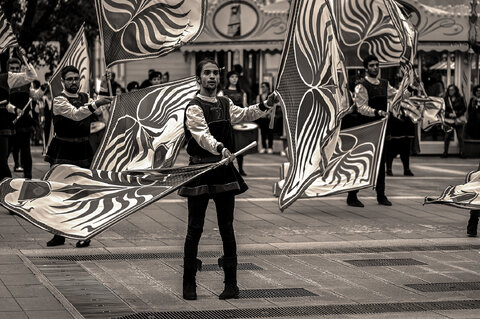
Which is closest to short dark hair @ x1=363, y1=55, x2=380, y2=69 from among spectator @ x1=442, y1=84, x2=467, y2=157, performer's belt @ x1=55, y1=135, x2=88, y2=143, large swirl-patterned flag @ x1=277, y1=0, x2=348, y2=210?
large swirl-patterned flag @ x1=277, y1=0, x2=348, y2=210

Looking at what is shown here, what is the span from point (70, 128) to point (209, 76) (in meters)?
3.21

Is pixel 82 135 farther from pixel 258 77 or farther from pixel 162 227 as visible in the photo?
pixel 258 77

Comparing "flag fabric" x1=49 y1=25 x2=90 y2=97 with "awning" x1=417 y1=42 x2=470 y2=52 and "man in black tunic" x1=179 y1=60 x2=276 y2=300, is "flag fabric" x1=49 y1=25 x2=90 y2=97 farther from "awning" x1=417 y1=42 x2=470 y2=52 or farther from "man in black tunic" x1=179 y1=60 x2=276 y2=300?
"awning" x1=417 y1=42 x2=470 y2=52

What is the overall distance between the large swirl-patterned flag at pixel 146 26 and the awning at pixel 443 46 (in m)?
14.6

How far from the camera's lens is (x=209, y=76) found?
26.1 feet

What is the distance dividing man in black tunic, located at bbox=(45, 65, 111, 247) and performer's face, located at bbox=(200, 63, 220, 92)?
2.72 meters

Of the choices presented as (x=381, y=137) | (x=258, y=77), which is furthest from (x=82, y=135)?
(x=258, y=77)

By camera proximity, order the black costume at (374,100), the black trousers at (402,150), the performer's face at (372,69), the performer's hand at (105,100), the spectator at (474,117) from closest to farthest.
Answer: the performer's hand at (105,100), the performer's face at (372,69), the black costume at (374,100), the black trousers at (402,150), the spectator at (474,117)

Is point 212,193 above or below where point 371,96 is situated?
below

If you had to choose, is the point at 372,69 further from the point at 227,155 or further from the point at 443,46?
the point at 443,46

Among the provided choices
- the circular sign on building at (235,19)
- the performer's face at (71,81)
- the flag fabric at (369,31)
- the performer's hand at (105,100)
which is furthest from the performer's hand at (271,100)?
the circular sign on building at (235,19)

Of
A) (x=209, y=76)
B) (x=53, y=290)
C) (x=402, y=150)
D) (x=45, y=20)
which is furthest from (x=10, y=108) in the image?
(x=402, y=150)

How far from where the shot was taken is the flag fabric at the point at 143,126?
10391 millimetres

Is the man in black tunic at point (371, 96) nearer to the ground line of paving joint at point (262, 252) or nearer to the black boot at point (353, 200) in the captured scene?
the black boot at point (353, 200)
